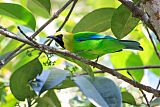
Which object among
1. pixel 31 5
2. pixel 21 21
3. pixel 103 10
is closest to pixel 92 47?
pixel 103 10

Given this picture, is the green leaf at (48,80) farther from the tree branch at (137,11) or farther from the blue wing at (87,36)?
the tree branch at (137,11)

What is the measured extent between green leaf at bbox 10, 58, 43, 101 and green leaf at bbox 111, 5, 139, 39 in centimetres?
23

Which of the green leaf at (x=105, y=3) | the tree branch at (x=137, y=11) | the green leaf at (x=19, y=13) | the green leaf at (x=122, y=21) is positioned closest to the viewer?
the tree branch at (x=137, y=11)

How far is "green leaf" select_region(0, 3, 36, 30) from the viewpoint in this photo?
106cm

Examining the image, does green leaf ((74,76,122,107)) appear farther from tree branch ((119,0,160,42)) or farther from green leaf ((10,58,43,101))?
tree branch ((119,0,160,42))

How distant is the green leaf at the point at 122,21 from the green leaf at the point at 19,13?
0.75 ft

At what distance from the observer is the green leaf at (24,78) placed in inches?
40.9

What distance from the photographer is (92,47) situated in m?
1.12

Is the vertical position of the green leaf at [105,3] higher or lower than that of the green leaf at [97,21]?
higher

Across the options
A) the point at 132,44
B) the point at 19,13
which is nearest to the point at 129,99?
the point at 132,44

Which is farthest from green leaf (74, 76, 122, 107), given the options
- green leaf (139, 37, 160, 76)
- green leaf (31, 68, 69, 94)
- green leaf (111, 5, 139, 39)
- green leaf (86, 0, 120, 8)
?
green leaf (86, 0, 120, 8)

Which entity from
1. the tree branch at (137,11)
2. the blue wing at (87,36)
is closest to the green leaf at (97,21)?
the blue wing at (87,36)

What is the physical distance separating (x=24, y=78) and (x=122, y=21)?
12.0 inches

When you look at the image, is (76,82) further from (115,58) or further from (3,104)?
(3,104)
